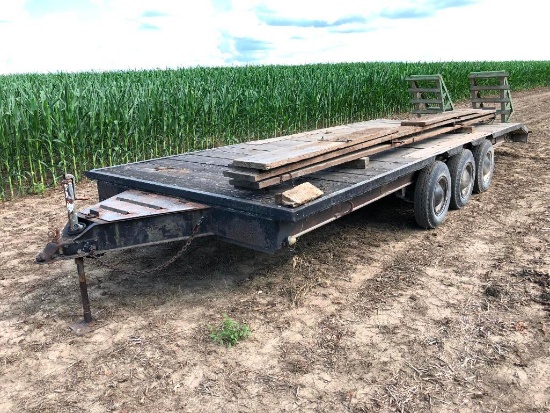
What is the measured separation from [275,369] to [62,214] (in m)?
4.54

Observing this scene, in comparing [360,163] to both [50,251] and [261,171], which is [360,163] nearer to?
[261,171]

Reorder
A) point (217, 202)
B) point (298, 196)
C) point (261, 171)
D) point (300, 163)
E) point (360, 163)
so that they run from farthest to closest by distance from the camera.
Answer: point (360, 163) → point (300, 163) → point (217, 202) → point (261, 171) → point (298, 196)

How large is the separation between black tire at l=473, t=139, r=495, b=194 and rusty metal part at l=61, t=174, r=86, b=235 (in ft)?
17.3

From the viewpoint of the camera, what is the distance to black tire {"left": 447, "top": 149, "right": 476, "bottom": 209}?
586cm

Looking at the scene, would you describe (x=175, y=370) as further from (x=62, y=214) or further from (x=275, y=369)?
(x=62, y=214)

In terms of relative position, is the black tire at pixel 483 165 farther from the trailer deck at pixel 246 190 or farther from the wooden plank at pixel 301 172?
the wooden plank at pixel 301 172

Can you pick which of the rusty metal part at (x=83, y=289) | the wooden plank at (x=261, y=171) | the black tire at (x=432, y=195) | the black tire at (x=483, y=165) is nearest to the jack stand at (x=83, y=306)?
the rusty metal part at (x=83, y=289)

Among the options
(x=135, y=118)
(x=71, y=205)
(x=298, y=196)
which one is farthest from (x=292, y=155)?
(x=135, y=118)

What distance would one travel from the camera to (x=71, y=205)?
131 inches

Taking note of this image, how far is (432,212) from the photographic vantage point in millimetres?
5352

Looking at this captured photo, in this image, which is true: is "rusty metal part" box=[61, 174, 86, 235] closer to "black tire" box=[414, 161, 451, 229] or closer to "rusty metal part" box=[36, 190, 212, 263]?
"rusty metal part" box=[36, 190, 212, 263]

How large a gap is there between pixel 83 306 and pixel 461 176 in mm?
4483

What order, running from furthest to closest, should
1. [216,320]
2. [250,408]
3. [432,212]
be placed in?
[432,212] < [216,320] < [250,408]

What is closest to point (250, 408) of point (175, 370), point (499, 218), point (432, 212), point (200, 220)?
point (175, 370)
